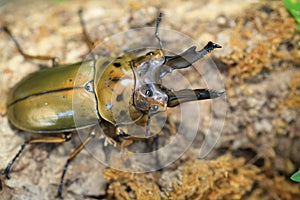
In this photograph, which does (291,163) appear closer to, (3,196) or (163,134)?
(163,134)

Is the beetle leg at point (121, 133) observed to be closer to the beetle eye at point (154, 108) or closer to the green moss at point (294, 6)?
the beetle eye at point (154, 108)

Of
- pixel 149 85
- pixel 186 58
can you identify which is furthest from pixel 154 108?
pixel 186 58

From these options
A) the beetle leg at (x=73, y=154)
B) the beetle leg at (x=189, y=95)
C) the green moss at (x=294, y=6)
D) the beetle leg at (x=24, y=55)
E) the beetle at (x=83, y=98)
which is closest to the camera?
the beetle leg at (x=189, y=95)

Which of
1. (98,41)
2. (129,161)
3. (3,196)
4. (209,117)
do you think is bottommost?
(3,196)

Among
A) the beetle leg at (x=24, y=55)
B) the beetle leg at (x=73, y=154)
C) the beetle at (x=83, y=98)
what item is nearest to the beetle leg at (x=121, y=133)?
the beetle at (x=83, y=98)

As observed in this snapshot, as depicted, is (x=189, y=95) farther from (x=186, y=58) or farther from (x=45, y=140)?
(x=45, y=140)

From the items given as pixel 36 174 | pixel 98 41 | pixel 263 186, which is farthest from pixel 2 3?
pixel 263 186

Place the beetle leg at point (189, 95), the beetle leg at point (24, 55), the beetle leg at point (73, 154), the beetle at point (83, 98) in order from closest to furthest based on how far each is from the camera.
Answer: the beetle leg at point (189, 95) < the beetle at point (83, 98) < the beetle leg at point (73, 154) < the beetle leg at point (24, 55)

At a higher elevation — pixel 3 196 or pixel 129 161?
pixel 129 161
